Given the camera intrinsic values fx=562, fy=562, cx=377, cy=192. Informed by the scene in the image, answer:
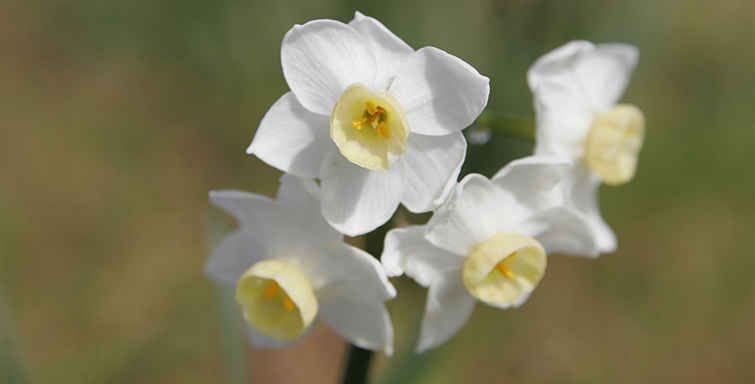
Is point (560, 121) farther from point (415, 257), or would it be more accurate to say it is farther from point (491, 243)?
point (415, 257)

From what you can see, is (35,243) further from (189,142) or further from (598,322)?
(598,322)

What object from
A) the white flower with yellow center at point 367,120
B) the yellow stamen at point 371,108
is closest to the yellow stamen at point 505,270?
Answer: the white flower with yellow center at point 367,120

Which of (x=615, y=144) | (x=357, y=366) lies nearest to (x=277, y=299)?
(x=357, y=366)

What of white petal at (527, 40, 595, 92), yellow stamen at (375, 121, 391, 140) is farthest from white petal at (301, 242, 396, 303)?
white petal at (527, 40, 595, 92)

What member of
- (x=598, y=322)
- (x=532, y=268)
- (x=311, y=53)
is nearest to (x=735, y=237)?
(x=598, y=322)

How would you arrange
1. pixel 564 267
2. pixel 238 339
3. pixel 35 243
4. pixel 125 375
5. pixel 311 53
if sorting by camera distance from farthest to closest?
pixel 564 267, pixel 35 243, pixel 125 375, pixel 238 339, pixel 311 53
